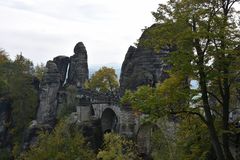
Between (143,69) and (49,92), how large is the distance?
1524 cm

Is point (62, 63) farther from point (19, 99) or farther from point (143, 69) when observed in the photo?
point (143, 69)

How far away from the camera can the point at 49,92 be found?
57.2 metres

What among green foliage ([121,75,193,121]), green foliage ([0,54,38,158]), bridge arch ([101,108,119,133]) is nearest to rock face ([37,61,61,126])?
green foliage ([0,54,38,158])

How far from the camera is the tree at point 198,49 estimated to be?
19766 mm

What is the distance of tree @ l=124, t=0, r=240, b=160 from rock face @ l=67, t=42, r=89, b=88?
3962cm

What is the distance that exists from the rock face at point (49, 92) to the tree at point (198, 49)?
1442 inches

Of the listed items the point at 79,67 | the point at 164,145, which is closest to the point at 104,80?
the point at 79,67

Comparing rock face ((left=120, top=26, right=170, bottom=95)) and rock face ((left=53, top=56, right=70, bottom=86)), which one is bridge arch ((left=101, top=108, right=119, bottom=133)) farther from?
rock face ((left=53, top=56, right=70, bottom=86))

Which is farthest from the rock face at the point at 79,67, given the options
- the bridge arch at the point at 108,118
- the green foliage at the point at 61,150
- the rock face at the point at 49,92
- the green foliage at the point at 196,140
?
the green foliage at the point at 196,140

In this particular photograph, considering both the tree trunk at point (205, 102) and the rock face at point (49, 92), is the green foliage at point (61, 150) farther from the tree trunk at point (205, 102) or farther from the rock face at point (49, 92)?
the rock face at point (49, 92)

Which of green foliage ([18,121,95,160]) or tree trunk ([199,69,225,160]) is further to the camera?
green foliage ([18,121,95,160])

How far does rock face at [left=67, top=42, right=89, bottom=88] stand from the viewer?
199ft

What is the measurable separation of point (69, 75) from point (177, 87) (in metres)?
41.8

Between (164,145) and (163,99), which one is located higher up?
(163,99)
